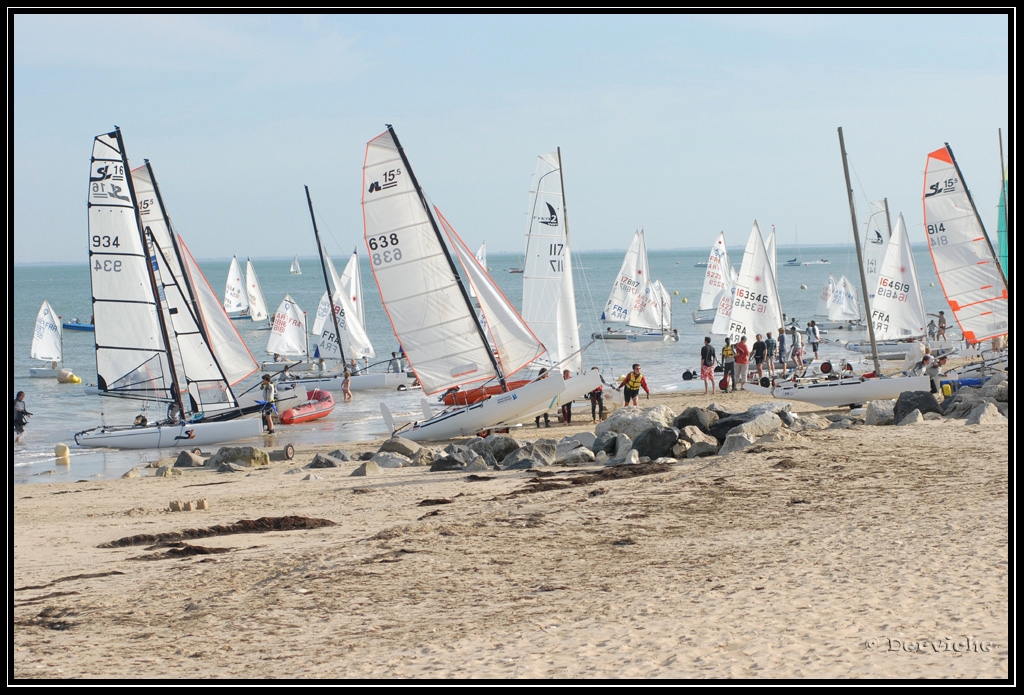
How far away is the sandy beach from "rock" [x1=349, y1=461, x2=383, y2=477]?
1821 mm

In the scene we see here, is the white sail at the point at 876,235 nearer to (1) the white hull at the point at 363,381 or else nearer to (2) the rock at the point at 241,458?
(1) the white hull at the point at 363,381

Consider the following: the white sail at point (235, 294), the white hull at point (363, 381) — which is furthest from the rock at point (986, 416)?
the white sail at point (235, 294)

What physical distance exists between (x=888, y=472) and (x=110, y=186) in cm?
1909

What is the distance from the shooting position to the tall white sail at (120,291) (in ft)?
78.5

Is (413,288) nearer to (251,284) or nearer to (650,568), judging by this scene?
(650,568)

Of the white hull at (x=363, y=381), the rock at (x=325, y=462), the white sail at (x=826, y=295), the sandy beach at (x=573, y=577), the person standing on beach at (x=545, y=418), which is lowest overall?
the sandy beach at (x=573, y=577)

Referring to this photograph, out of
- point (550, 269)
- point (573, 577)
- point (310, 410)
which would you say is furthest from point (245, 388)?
point (573, 577)

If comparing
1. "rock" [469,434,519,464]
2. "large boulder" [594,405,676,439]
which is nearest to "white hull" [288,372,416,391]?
"large boulder" [594,405,676,439]

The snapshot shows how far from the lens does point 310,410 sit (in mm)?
28000

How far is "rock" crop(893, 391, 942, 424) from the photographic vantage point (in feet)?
54.7

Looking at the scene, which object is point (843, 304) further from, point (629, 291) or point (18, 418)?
point (18, 418)

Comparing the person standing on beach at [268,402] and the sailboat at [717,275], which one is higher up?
the sailboat at [717,275]

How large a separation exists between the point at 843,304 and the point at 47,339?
129ft

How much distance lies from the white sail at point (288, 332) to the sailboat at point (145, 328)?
15.0 metres
